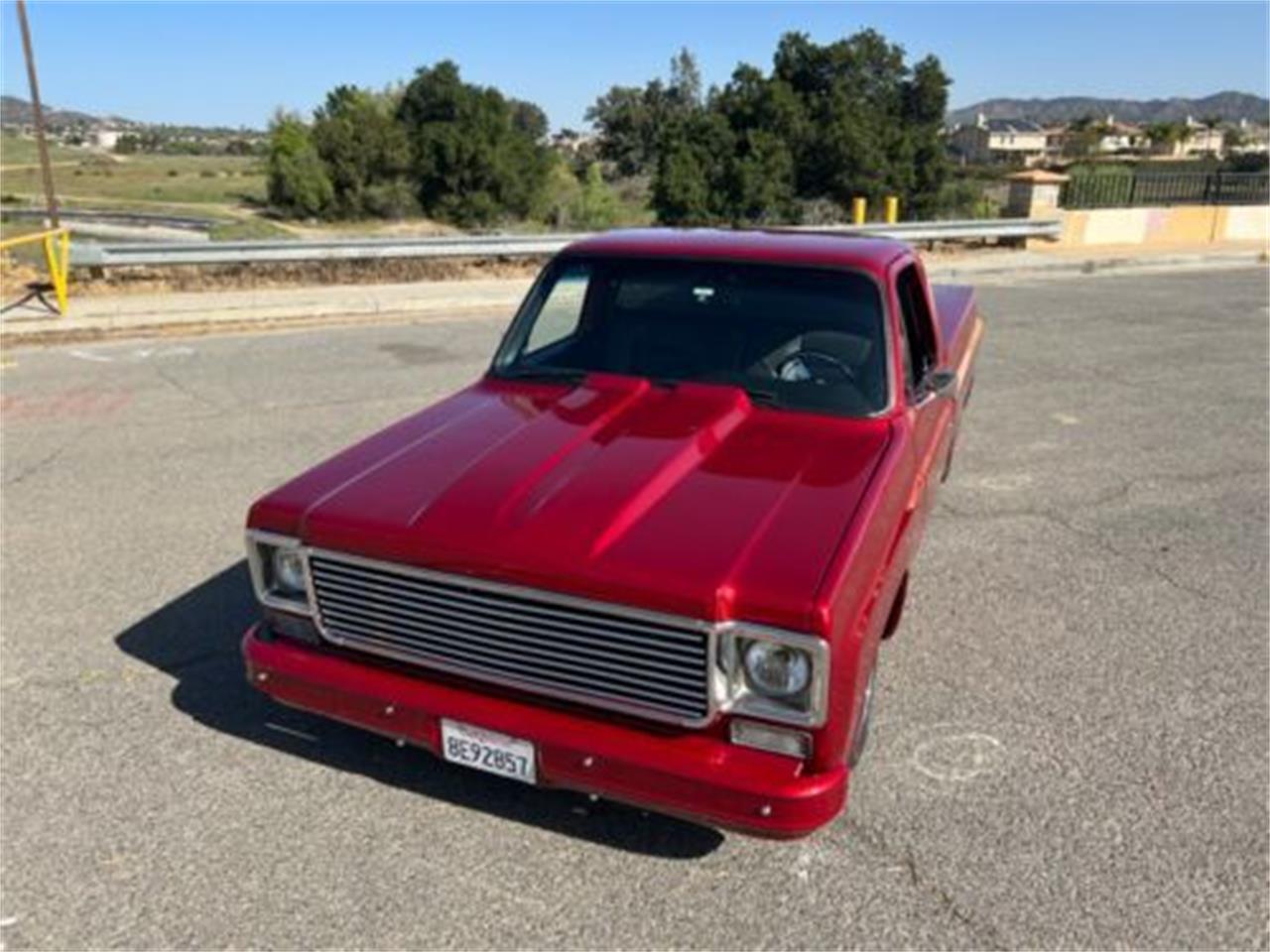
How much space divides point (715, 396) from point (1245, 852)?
7.09ft

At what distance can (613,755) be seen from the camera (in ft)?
8.38

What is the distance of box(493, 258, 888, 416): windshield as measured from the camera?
12.1 feet

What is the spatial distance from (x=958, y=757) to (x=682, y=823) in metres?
1.01

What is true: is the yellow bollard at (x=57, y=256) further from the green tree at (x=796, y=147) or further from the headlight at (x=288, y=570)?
the green tree at (x=796, y=147)

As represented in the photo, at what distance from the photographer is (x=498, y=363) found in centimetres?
413

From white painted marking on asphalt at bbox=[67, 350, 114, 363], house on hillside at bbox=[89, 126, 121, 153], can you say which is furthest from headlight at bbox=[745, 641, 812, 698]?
house on hillside at bbox=[89, 126, 121, 153]

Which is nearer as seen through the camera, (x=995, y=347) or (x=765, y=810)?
(x=765, y=810)

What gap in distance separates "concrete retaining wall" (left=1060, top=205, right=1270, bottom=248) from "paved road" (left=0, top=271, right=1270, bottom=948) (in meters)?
15.8

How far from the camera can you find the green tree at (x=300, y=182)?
42.6m

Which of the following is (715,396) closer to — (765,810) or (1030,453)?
(765,810)

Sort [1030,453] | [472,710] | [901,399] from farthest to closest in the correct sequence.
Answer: [1030,453] < [901,399] < [472,710]

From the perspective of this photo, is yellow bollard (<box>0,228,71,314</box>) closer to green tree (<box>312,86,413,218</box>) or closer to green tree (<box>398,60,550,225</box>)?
green tree (<box>398,60,550,225</box>)

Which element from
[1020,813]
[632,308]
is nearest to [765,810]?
[1020,813]

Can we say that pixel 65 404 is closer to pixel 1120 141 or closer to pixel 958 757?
pixel 958 757
